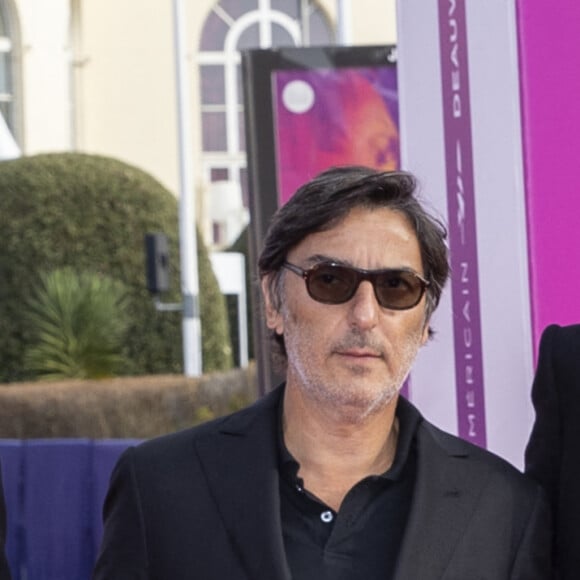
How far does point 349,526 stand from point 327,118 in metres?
2.16

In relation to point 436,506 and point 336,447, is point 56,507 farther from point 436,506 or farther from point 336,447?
point 436,506

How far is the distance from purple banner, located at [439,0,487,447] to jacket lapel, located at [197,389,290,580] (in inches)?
22.6

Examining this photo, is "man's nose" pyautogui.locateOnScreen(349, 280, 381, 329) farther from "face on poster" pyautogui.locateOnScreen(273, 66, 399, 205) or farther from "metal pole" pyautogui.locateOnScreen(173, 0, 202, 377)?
"metal pole" pyautogui.locateOnScreen(173, 0, 202, 377)

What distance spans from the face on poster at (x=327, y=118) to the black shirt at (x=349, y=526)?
6.32ft

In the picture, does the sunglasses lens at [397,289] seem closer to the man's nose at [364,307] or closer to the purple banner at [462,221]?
the man's nose at [364,307]

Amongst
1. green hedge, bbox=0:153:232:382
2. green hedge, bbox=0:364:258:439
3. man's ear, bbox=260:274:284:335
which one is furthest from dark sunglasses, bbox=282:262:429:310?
green hedge, bbox=0:153:232:382

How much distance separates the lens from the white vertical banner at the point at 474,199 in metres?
2.77

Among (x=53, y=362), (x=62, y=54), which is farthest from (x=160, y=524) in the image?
(x=62, y=54)

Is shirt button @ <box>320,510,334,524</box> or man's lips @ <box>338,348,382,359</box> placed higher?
man's lips @ <box>338,348,382,359</box>

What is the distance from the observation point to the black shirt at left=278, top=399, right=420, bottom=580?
2.14 metres

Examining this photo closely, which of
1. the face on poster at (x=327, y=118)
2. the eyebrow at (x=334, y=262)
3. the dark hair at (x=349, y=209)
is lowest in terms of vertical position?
the eyebrow at (x=334, y=262)

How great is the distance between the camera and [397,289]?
87.2 inches

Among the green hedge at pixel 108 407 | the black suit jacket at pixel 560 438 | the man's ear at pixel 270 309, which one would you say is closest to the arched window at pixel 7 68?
the green hedge at pixel 108 407

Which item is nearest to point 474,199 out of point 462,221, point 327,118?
point 462,221
